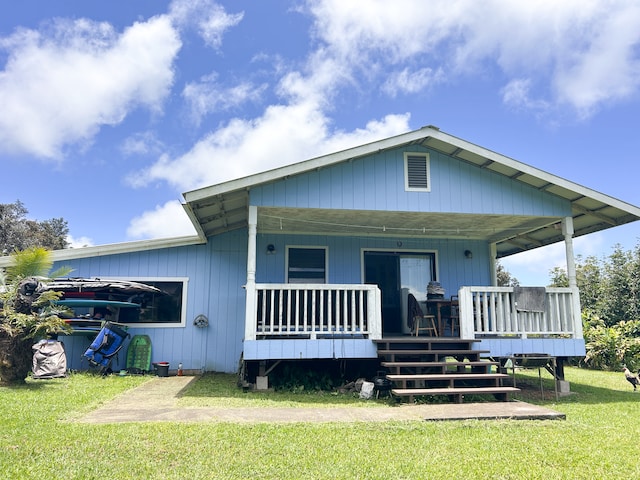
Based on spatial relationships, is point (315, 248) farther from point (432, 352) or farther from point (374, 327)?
point (432, 352)

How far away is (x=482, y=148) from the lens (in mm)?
7773

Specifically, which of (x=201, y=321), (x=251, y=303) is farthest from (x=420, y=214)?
(x=201, y=321)

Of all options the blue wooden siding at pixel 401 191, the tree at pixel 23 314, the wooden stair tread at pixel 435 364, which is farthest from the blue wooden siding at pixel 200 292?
the wooden stair tread at pixel 435 364

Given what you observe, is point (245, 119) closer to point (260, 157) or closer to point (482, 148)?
point (260, 157)

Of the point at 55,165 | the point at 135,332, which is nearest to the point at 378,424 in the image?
the point at 135,332

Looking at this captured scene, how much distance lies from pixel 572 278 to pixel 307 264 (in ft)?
16.4

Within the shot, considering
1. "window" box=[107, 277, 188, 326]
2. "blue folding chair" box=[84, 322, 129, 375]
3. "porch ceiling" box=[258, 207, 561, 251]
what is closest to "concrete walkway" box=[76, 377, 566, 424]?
"blue folding chair" box=[84, 322, 129, 375]

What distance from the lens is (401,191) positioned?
26.0 feet

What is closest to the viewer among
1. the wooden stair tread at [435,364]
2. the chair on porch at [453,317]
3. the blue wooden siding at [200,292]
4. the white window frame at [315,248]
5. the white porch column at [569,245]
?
the wooden stair tread at [435,364]

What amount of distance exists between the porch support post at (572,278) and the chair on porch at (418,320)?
7.64 ft

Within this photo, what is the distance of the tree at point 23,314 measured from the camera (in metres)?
6.71

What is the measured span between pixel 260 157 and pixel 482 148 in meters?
14.1

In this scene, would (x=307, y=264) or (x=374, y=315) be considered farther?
(x=307, y=264)

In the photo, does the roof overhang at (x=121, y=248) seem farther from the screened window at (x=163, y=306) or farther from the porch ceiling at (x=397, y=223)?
the porch ceiling at (x=397, y=223)
